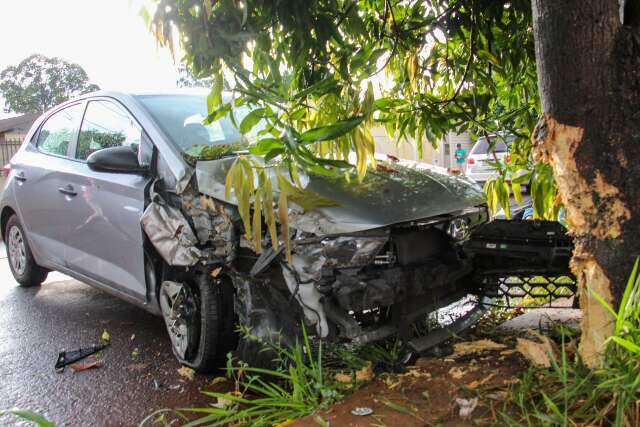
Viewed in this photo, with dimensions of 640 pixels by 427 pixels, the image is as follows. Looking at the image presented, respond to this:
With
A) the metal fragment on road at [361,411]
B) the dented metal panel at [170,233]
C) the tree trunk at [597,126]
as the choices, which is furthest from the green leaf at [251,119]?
the metal fragment on road at [361,411]

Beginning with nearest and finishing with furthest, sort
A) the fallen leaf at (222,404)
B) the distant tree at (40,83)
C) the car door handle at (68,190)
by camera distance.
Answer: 1. the fallen leaf at (222,404)
2. the car door handle at (68,190)
3. the distant tree at (40,83)

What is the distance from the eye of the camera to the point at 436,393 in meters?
2.64

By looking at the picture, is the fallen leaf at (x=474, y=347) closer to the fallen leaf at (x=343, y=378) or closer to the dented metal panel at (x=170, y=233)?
the fallen leaf at (x=343, y=378)

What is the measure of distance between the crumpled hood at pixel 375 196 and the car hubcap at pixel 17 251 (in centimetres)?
347

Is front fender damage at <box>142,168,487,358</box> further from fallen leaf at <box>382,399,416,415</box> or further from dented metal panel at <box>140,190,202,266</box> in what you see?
fallen leaf at <box>382,399,416,415</box>

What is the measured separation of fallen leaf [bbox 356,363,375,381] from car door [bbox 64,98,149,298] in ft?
5.42

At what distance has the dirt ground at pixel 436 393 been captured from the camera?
2.41 m

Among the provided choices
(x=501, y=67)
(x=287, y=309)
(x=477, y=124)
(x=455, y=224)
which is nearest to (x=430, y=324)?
(x=455, y=224)

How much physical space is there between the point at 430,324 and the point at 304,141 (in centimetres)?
175

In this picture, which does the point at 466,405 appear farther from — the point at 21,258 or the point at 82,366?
the point at 21,258

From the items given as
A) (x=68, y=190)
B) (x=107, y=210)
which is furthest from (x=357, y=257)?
(x=68, y=190)

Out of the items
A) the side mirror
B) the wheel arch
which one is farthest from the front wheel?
the wheel arch

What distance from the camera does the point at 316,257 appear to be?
2.93 meters

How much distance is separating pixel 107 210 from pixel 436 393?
8.46ft
